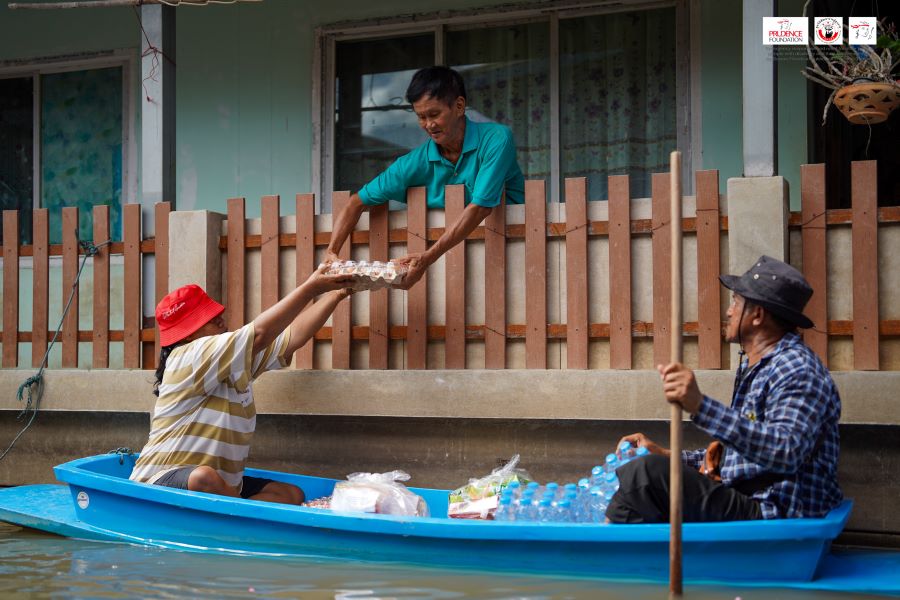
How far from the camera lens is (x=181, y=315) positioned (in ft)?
17.5

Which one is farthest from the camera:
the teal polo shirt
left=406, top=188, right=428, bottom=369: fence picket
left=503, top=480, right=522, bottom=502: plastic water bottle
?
left=406, top=188, right=428, bottom=369: fence picket

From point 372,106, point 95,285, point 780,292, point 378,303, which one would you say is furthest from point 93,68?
point 780,292

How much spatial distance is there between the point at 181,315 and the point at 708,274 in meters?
2.87

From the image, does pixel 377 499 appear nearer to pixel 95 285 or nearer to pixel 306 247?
pixel 306 247

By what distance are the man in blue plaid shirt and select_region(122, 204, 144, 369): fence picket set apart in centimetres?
372

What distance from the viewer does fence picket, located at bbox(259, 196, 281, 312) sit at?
6230 mm

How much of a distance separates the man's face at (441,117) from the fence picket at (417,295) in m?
0.36

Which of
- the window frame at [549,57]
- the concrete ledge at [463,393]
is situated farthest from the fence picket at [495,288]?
the window frame at [549,57]

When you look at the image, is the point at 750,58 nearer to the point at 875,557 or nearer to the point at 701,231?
the point at 701,231

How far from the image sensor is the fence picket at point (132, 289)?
6.62 meters

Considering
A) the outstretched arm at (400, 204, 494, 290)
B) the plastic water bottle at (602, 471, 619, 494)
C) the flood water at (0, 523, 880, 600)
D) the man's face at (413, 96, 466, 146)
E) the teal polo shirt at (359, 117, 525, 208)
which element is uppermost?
the man's face at (413, 96, 466, 146)

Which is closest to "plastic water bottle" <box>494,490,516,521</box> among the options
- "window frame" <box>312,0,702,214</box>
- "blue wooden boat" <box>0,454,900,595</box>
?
"blue wooden boat" <box>0,454,900,595</box>

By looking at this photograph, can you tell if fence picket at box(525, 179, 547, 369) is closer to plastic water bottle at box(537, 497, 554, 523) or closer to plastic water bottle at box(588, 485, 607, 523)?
plastic water bottle at box(588, 485, 607, 523)

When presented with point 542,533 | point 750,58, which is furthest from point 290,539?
point 750,58
